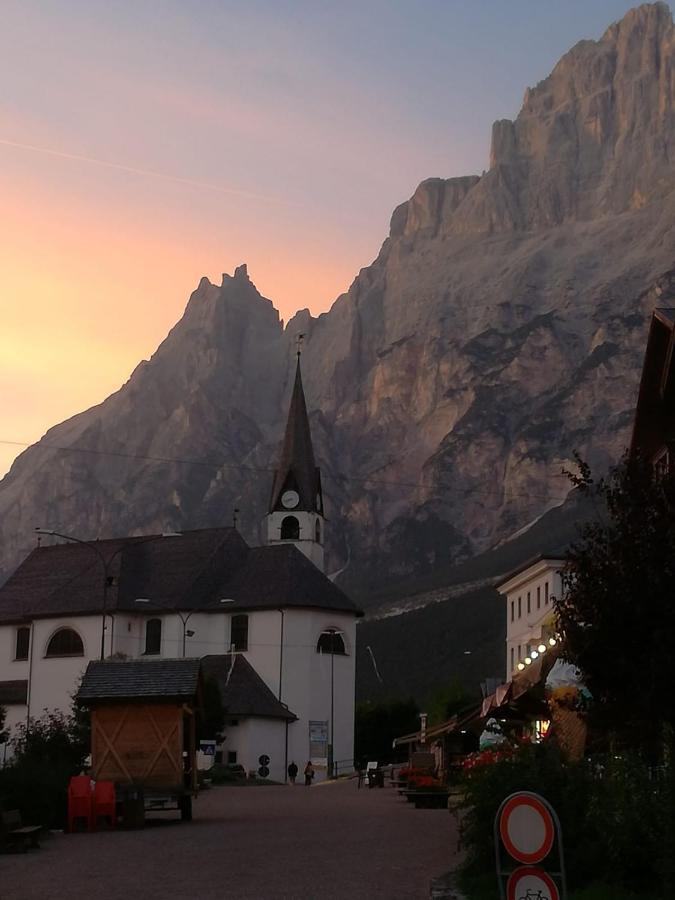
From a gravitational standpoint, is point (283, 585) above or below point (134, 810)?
above

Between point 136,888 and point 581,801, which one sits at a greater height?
point 581,801

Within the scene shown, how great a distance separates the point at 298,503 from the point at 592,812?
288 ft

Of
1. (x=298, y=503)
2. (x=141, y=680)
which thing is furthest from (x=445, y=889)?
(x=298, y=503)

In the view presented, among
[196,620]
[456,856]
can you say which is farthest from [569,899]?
[196,620]

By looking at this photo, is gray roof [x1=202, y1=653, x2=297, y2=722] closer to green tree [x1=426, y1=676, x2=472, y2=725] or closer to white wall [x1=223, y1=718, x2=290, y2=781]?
white wall [x1=223, y1=718, x2=290, y2=781]

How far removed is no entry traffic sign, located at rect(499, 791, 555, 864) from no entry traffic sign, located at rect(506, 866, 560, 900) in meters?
0.11

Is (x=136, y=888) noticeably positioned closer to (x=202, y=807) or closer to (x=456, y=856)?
(x=456, y=856)

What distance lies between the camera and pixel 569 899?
13.4 metres

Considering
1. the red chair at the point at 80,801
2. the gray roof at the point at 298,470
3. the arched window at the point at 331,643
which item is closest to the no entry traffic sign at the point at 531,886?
the red chair at the point at 80,801

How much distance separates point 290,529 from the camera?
332 feet

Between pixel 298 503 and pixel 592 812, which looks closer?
pixel 592 812

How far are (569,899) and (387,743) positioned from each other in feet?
278

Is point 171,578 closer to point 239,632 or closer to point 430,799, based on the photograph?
point 239,632

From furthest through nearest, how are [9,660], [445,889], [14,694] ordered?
[9,660], [14,694], [445,889]
